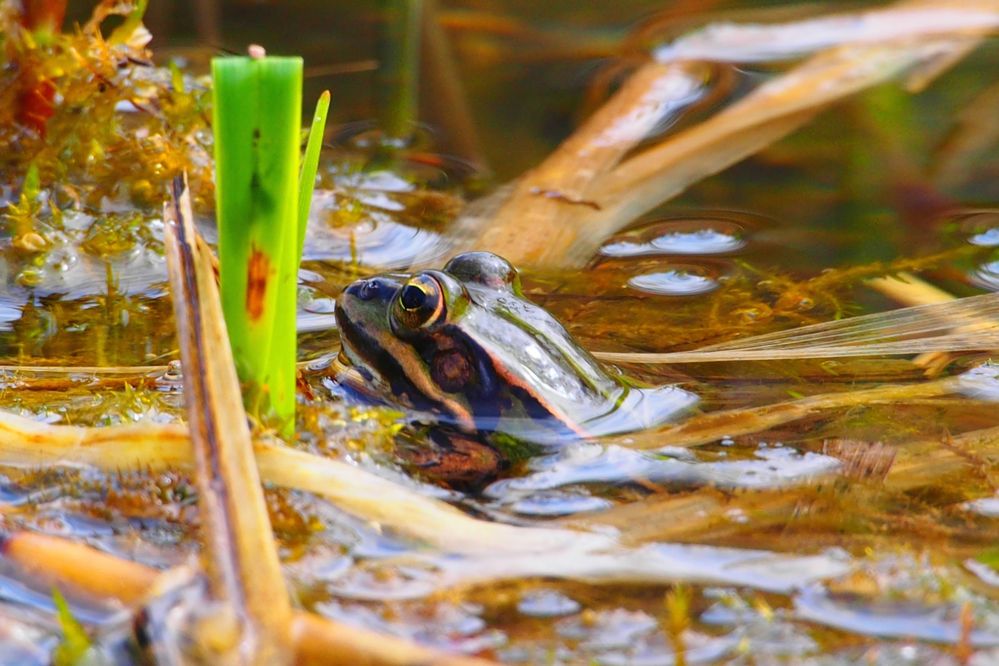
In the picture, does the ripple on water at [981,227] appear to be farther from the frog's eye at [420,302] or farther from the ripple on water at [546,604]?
the ripple on water at [546,604]

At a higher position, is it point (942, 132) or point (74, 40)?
point (74, 40)

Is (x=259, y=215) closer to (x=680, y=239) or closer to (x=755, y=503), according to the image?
(x=755, y=503)

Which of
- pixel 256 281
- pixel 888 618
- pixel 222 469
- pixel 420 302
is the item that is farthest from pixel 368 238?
pixel 888 618

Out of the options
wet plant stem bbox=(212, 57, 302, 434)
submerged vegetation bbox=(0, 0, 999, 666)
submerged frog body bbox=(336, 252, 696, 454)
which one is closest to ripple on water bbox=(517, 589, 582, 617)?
submerged vegetation bbox=(0, 0, 999, 666)

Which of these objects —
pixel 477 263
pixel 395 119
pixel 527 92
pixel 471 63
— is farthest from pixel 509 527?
pixel 471 63

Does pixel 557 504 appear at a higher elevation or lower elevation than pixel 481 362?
lower

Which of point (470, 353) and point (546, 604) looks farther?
point (470, 353)

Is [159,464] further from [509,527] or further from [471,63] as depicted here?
[471,63]
